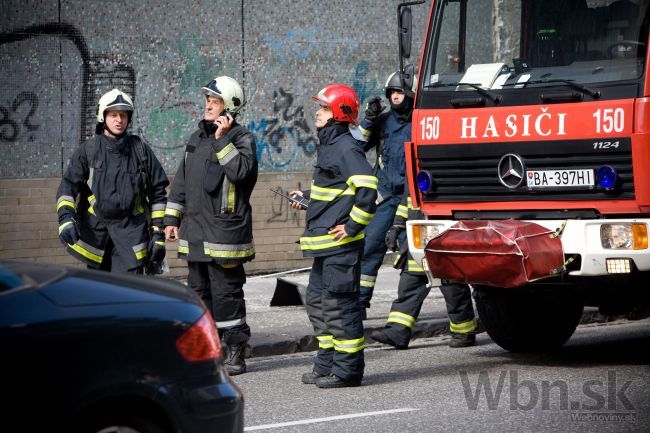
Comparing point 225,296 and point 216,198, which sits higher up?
point 216,198

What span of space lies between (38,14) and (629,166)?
6.97 metres

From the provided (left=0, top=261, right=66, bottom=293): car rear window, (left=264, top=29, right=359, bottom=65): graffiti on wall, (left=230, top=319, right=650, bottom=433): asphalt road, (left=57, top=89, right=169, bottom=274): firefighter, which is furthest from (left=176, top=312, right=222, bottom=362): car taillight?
(left=264, top=29, right=359, bottom=65): graffiti on wall

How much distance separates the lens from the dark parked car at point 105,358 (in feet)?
14.2

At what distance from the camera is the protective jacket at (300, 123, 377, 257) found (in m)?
7.86

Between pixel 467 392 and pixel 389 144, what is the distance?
3.09 meters

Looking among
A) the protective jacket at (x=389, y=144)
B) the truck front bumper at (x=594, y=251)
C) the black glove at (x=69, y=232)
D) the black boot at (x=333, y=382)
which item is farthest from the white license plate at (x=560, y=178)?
the black glove at (x=69, y=232)

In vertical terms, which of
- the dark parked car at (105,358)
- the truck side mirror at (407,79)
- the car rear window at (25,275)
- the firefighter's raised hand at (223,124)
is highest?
the truck side mirror at (407,79)

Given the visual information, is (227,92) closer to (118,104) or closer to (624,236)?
(118,104)

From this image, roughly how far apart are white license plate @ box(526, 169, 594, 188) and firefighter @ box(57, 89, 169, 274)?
2.56 metres

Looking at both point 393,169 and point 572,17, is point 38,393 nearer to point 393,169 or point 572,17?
point 572,17

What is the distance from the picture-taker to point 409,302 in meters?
9.44

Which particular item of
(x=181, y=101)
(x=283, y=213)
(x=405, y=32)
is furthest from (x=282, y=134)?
(x=405, y=32)

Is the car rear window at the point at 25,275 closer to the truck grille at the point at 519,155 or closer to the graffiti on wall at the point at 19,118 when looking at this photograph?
the truck grille at the point at 519,155

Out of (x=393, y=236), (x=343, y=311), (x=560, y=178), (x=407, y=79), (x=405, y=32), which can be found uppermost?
(x=405, y=32)
